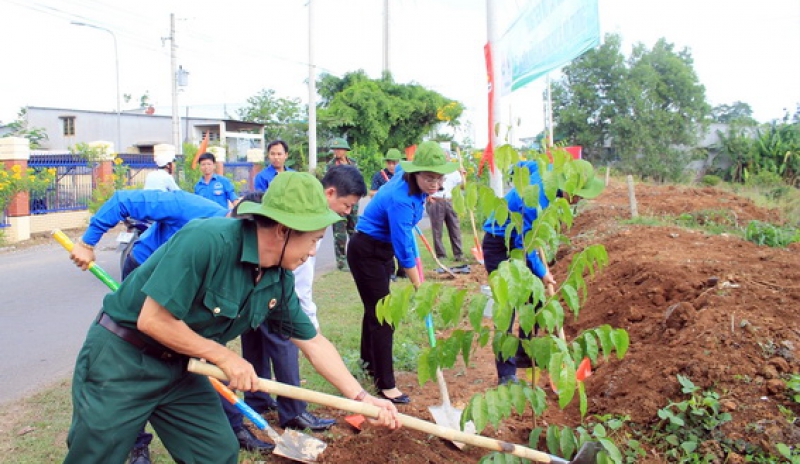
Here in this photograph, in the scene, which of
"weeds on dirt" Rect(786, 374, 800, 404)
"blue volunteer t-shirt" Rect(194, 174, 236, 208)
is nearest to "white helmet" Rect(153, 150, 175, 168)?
"blue volunteer t-shirt" Rect(194, 174, 236, 208)

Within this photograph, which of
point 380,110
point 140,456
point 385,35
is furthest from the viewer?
point 385,35

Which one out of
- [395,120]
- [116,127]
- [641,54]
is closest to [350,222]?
[395,120]

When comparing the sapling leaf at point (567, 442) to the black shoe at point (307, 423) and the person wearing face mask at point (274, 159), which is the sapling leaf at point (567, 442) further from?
the person wearing face mask at point (274, 159)

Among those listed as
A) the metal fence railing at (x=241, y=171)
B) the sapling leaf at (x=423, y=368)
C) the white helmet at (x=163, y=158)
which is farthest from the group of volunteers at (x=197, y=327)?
the metal fence railing at (x=241, y=171)

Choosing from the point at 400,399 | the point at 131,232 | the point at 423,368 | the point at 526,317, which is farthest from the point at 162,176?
the point at 526,317

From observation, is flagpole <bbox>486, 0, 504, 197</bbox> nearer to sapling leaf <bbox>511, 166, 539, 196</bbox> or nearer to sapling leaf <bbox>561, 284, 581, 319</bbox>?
sapling leaf <bbox>511, 166, 539, 196</bbox>

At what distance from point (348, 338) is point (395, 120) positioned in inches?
718

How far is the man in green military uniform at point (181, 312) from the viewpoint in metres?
2.32

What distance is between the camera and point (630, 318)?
5594mm

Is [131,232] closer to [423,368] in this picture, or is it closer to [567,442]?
[423,368]

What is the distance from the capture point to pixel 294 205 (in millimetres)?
2361

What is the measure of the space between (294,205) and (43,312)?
6.32 metres

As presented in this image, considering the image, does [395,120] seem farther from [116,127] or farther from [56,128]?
[56,128]

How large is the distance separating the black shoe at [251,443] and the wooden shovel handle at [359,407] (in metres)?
1.20
